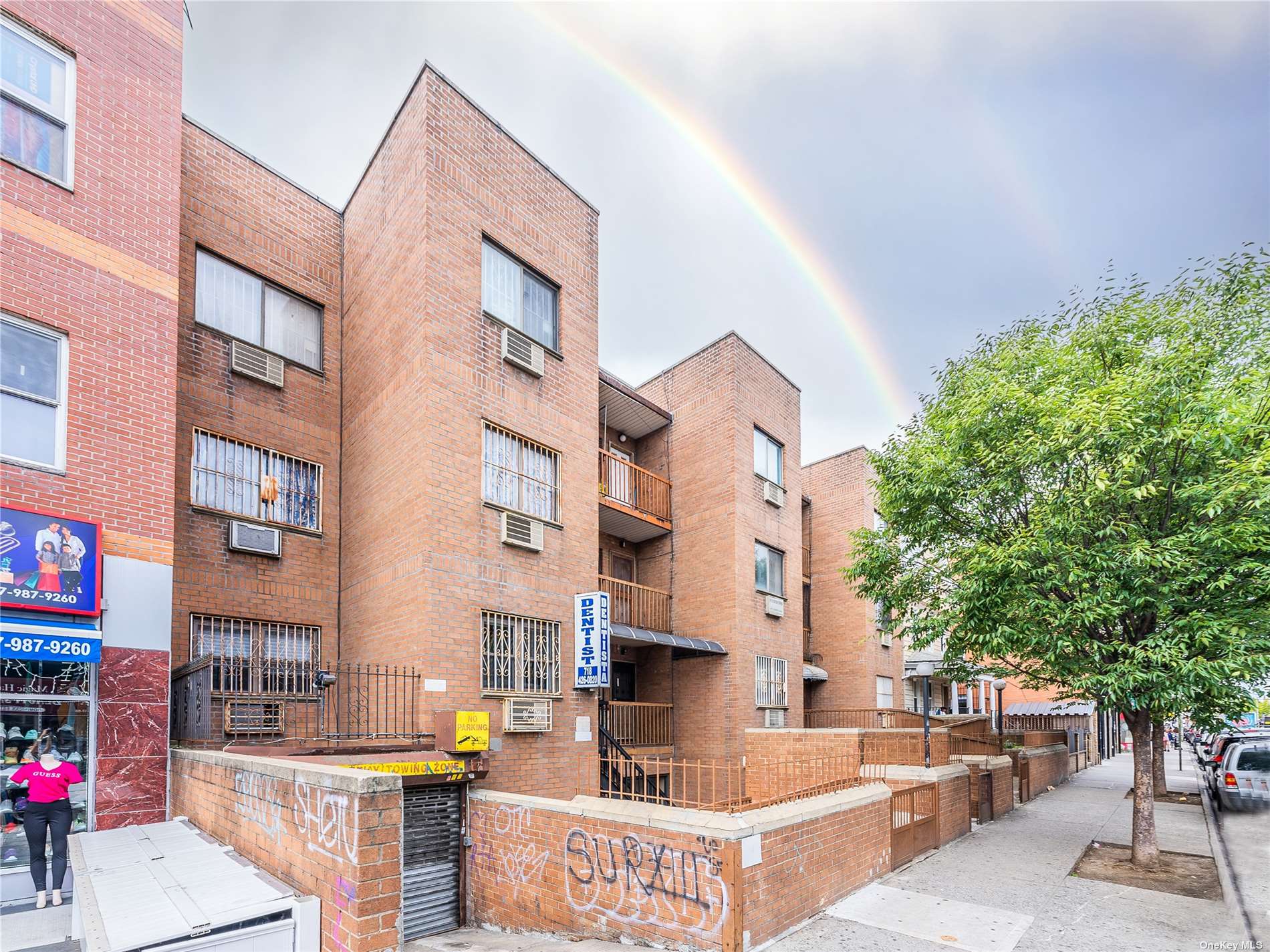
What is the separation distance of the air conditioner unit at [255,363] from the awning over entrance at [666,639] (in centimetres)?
763

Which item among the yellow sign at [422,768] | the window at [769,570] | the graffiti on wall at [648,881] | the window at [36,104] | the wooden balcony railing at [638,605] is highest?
the window at [36,104]

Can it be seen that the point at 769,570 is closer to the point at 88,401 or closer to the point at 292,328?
the point at 292,328

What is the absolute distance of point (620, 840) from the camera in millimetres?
7621

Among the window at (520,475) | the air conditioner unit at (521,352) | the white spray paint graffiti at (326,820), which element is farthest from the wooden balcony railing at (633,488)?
the white spray paint graffiti at (326,820)

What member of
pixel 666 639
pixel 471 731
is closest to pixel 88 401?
pixel 471 731

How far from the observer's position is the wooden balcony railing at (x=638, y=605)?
60.6 ft

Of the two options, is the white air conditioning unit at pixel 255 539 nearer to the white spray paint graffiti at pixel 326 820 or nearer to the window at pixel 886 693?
the white spray paint graffiti at pixel 326 820

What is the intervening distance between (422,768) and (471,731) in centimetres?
97

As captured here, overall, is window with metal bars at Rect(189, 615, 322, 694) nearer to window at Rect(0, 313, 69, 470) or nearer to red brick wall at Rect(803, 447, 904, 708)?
window at Rect(0, 313, 69, 470)

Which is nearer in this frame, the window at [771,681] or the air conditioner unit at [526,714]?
the air conditioner unit at [526,714]

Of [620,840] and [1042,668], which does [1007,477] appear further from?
[620,840]

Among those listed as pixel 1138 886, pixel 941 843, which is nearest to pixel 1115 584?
pixel 1138 886

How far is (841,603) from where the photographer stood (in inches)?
1072

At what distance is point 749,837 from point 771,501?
14.8 metres
